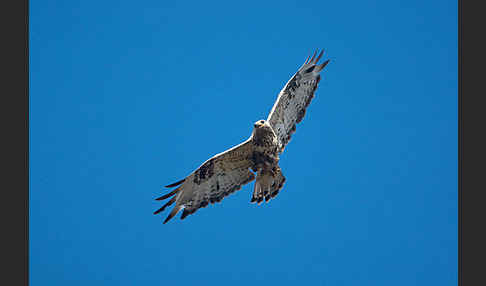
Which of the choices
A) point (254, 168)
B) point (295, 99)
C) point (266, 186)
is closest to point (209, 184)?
point (254, 168)

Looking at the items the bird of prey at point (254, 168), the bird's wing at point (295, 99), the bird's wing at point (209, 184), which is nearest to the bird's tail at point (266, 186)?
the bird of prey at point (254, 168)

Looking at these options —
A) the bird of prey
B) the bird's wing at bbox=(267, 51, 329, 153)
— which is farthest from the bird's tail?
the bird's wing at bbox=(267, 51, 329, 153)

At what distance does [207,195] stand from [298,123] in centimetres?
179

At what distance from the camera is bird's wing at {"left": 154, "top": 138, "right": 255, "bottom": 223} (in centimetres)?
590

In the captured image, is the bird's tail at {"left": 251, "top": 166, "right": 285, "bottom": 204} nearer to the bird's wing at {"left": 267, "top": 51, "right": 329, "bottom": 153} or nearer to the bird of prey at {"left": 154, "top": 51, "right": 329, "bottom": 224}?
the bird of prey at {"left": 154, "top": 51, "right": 329, "bottom": 224}

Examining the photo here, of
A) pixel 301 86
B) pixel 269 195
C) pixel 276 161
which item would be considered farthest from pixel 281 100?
pixel 269 195

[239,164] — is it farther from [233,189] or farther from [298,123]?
[298,123]

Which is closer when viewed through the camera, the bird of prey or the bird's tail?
the bird of prey

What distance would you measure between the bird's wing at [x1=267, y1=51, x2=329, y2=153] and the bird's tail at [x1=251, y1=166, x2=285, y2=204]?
1.46 ft

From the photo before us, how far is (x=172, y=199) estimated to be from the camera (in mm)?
5969

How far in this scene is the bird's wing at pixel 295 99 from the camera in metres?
6.00

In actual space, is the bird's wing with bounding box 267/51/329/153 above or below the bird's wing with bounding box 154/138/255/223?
above

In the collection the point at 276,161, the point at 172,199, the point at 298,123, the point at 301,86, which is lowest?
the point at 172,199

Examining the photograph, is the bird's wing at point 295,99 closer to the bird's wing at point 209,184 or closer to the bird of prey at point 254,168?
the bird of prey at point 254,168
